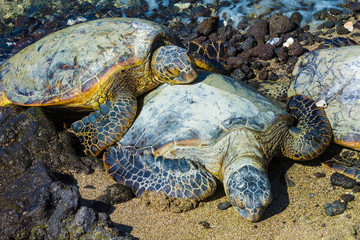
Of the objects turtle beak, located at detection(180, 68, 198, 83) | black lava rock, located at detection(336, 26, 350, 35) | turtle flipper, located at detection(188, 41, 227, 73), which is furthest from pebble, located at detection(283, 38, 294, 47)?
turtle beak, located at detection(180, 68, 198, 83)

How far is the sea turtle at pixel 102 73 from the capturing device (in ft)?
15.1

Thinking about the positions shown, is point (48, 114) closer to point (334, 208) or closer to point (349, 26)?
point (334, 208)

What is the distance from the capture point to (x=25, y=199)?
3326 millimetres

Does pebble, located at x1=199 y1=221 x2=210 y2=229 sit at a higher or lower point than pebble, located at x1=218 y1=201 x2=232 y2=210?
higher

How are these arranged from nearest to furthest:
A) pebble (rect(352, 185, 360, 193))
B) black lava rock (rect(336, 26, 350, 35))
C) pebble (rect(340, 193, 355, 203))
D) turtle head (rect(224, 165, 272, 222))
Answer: turtle head (rect(224, 165, 272, 222)) → pebble (rect(340, 193, 355, 203)) → pebble (rect(352, 185, 360, 193)) → black lava rock (rect(336, 26, 350, 35))

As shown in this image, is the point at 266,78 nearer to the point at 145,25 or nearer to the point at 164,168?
the point at 145,25

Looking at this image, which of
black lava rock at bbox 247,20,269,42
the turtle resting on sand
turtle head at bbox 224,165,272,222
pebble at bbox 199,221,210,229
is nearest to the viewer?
turtle head at bbox 224,165,272,222

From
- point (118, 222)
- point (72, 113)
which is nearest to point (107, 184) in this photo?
point (118, 222)

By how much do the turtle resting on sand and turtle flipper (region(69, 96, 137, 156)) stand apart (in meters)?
2.27

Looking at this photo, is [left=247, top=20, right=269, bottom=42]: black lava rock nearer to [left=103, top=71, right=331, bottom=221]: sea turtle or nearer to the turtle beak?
[left=103, top=71, right=331, bottom=221]: sea turtle

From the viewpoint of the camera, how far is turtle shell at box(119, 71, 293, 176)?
4.23 metres

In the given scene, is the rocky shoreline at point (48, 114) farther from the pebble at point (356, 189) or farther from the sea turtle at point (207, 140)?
the sea turtle at point (207, 140)

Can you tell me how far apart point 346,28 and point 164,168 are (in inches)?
174

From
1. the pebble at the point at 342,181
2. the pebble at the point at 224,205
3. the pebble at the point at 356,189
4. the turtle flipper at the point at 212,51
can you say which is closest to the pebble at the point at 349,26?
the turtle flipper at the point at 212,51
